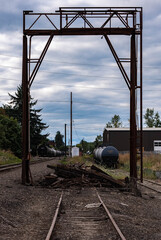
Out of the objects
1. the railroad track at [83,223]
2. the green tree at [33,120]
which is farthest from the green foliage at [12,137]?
the railroad track at [83,223]

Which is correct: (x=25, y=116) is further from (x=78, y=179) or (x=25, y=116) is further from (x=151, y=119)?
(x=151, y=119)

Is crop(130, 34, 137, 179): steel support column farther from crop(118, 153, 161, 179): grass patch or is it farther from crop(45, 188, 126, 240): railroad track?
crop(118, 153, 161, 179): grass patch

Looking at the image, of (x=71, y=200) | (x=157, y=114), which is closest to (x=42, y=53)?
(x=71, y=200)

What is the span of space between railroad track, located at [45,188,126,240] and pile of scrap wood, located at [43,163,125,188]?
16.4ft

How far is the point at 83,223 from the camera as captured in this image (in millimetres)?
8273

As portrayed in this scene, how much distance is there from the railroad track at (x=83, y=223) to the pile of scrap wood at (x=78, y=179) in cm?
501

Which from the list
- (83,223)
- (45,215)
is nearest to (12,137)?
(45,215)

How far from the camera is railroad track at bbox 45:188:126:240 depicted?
6.99 metres

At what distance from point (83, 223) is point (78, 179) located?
9511 millimetres

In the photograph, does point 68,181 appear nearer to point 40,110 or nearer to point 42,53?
point 42,53

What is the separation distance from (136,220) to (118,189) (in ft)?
23.8

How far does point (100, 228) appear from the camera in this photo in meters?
7.71

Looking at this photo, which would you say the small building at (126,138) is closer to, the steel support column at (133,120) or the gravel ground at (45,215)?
the steel support column at (133,120)

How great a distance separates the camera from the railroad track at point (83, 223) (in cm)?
699
